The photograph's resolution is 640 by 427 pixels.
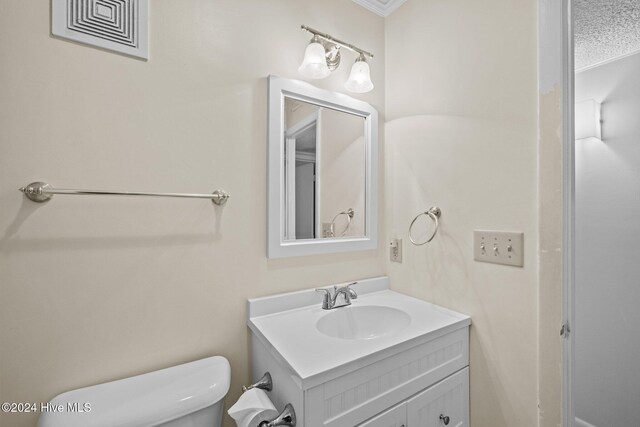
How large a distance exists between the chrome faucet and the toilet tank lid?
46cm

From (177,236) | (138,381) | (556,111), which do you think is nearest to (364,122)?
(556,111)

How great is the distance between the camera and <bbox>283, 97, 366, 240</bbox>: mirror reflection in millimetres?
1191

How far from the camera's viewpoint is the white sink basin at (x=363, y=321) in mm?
1159

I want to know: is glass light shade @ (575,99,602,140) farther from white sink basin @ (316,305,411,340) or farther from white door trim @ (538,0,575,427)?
white sink basin @ (316,305,411,340)

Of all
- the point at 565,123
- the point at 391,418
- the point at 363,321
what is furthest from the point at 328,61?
the point at 391,418

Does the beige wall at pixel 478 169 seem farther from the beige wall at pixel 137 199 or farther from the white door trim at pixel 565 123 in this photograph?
the beige wall at pixel 137 199

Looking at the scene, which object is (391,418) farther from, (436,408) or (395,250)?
(395,250)

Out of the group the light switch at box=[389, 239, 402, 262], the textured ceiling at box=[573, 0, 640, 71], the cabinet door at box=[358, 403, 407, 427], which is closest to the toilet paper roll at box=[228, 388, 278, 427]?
the cabinet door at box=[358, 403, 407, 427]

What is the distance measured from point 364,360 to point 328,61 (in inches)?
47.6

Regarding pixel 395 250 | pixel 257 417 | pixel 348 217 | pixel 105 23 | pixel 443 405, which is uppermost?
pixel 105 23

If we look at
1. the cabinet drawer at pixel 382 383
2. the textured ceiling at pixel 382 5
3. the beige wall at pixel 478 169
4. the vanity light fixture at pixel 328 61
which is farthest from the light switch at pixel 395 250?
the textured ceiling at pixel 382 5

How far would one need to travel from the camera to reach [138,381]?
0.84 meters

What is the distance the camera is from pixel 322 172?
4.21ft

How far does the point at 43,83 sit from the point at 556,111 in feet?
5.00
